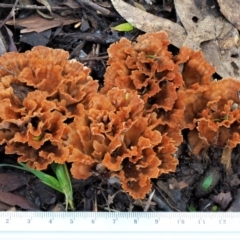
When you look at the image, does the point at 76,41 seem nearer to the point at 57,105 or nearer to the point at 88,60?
the point at 88,60

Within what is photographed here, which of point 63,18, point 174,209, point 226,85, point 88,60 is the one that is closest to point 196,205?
point 174,209

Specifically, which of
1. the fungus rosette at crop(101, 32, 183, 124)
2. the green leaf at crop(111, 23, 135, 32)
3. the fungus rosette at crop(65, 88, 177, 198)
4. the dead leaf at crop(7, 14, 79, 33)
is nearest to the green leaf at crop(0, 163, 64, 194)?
the fungus rosette at crop(65, 88, 177, 198)

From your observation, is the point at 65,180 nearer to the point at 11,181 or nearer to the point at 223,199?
the point at 11,181

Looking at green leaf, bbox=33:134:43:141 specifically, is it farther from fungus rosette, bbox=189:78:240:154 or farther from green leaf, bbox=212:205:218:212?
green leaf, bbox=212:205:218:212

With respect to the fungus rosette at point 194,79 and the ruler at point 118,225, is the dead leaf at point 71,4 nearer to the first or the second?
the fungus rosette at point 194,79

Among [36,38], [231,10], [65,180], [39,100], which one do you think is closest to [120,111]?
[39,100]

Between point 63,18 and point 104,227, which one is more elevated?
point 63,18
